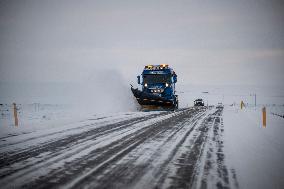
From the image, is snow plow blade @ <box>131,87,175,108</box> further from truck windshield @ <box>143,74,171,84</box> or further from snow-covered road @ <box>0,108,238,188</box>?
snow-covered road @ <box>0,108,238,188</box>

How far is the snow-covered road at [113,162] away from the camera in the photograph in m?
4.69

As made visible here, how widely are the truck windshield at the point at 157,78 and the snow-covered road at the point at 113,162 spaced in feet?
54.3

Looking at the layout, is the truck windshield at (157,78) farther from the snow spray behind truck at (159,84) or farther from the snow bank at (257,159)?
the snow bank at (257,159)

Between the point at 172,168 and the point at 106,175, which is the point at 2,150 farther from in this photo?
the point at 172,168

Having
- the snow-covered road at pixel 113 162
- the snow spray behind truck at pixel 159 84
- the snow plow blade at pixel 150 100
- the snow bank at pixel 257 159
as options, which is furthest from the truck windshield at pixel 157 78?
the snow-covered road at pixel 113 162

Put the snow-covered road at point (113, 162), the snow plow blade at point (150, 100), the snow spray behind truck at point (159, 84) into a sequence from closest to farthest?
1. the snow-covered road at point (113, 162)
2. the snow plow blade at point (150, 100)
3. the snow spray behind truck at point (159, 84)

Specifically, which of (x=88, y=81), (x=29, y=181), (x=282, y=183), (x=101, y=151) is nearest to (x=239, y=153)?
(x=282, y=183)

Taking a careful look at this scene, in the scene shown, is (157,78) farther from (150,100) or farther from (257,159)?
(257,159)

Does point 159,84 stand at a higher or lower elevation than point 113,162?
higher

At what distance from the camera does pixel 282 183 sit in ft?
15.4

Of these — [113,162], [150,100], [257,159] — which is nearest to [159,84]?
[150,100]

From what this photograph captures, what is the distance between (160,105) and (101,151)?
62.3 feet

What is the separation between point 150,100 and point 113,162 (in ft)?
62.7

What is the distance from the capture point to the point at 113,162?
594cm
